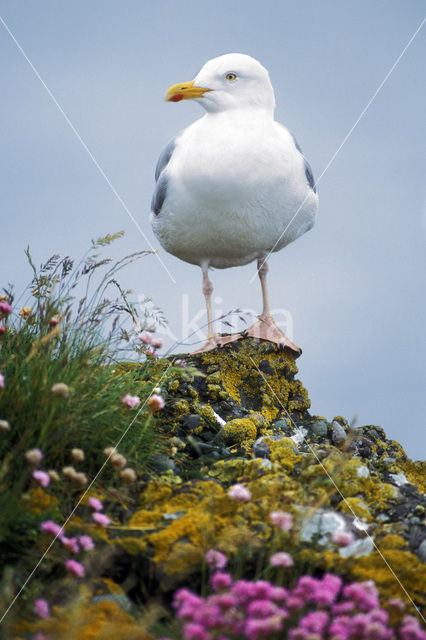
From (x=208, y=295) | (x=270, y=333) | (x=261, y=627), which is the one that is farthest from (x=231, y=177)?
(x=261, y=627)

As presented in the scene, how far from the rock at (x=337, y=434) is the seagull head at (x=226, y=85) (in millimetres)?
3106

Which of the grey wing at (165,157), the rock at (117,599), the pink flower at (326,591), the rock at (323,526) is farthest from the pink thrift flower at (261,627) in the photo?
the grey wing at (165,157)

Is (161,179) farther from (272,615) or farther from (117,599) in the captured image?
(272,615)

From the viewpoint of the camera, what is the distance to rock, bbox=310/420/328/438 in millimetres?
5746

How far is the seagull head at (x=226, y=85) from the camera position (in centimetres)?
600

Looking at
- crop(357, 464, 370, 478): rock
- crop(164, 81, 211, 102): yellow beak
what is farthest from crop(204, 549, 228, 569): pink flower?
crop(164, 81, 211, 102): yellow beak

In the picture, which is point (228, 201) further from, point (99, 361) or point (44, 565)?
point (44, 565)

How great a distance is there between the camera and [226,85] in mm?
6039

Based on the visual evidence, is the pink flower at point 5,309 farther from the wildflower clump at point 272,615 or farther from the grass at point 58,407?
the wildflower clump at point 272,615

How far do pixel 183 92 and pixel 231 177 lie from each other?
998mm

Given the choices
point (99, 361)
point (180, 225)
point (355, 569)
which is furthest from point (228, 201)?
point (355, 569)

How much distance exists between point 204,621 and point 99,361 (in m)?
2.38

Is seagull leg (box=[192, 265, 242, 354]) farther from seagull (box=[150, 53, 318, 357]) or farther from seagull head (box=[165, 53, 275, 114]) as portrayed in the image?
seagull head (box=[165, 53, 275, 114])

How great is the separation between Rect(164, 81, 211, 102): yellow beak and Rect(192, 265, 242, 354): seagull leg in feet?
5.43
